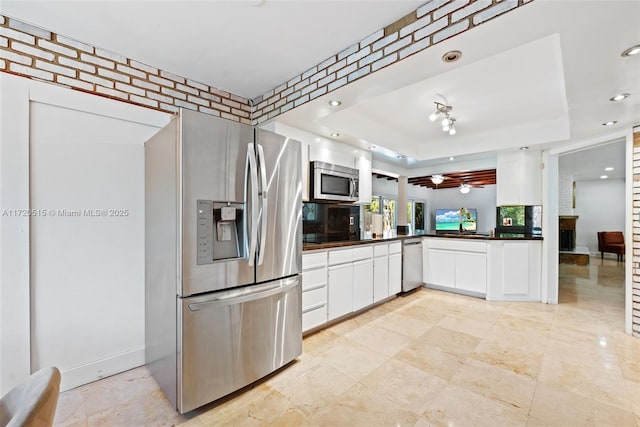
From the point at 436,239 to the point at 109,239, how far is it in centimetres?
410

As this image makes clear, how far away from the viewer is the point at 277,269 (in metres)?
2.00

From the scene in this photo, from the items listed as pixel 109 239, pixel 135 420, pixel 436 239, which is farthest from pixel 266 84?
pixel 436 239

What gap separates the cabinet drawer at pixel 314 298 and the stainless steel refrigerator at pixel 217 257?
1.46 ft

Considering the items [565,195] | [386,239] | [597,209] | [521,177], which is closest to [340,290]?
[386,239]

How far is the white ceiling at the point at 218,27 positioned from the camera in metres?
1.59

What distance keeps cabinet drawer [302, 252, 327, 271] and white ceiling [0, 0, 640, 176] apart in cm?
132

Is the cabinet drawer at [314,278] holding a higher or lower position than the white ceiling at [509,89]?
lower

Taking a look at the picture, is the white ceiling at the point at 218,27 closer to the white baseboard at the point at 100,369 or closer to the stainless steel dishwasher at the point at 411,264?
the white baseboard at the point at 100,369

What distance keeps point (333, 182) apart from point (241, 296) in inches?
73.3

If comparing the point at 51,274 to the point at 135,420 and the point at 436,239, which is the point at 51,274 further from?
the point at 436,239

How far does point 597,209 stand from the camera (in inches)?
305

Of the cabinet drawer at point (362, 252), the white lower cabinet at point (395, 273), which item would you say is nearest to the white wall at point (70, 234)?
the cabinet drawer at point (362, 252)

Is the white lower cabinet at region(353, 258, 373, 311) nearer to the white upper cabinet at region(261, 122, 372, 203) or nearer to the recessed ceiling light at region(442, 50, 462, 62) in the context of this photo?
the white upper cabinet at region(261, 122, 372, 203)

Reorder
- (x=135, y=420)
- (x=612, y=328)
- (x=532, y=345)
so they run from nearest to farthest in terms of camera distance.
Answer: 1. (x=135, y=420)
2. (x=532, y=345)
3. (x=612, y=328)
